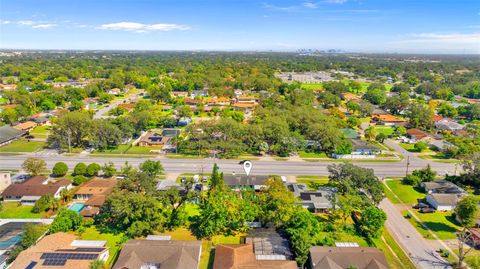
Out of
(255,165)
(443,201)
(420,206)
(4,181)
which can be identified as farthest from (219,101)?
(443,201)

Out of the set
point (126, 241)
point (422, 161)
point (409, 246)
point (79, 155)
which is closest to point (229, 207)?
point (126, 241)

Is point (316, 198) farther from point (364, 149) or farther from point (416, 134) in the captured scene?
point (416, 134)

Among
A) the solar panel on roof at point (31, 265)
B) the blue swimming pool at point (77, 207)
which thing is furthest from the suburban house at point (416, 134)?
the solar panel on roof at point (31, 265)

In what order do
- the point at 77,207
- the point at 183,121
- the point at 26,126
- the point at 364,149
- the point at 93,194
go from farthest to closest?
the point at 183,121 → the point at 26,126 → the point at 364,149 → the point at 93,194 → the point at 77,207

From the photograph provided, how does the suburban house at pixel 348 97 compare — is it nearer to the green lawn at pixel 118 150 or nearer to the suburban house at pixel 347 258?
the green lawn at pixel 118 150

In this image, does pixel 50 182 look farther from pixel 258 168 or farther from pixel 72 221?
pixel 258 168

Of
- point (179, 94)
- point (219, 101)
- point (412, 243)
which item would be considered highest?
point (179, 94)
